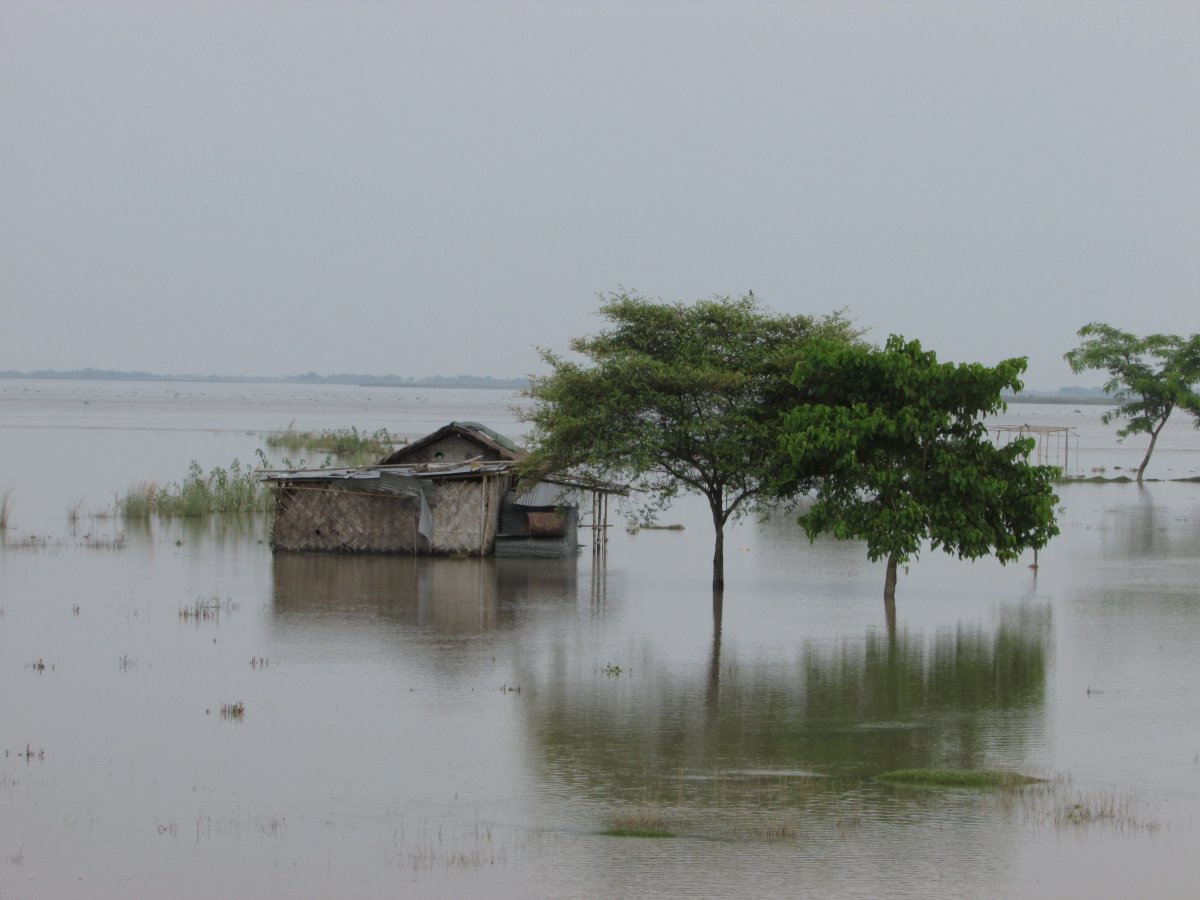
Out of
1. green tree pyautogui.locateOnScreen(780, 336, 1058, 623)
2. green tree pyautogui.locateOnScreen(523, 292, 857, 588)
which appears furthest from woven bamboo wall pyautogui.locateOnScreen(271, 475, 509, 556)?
green tree pyautogui.locateOnScreen(780, 336, 1058, 623)

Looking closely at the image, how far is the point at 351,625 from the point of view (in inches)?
813

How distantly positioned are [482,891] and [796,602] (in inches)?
595

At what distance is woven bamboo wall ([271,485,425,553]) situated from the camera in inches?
1141

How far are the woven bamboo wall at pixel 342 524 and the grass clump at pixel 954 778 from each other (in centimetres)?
1761

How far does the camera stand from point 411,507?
28953 mm

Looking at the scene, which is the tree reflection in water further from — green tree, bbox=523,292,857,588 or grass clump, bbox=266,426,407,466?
grass clump, bbox=266,426,407,466

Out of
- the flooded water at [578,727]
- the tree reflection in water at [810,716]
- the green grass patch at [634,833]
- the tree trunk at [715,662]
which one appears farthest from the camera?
the tree trunk at [715,662]

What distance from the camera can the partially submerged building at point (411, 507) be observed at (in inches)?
1122

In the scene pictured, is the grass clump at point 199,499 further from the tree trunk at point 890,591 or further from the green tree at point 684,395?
the tree trunk at point 890,591

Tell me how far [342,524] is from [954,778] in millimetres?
18564

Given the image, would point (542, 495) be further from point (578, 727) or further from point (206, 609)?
point (578, 727)

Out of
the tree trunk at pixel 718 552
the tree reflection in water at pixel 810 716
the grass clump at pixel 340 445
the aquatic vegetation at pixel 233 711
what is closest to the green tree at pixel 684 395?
the tree trunk at pixel 718 552

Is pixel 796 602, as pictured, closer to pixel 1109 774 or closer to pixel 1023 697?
pixel 1023 697

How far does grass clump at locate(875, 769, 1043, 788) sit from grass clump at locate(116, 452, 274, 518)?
24929mm
